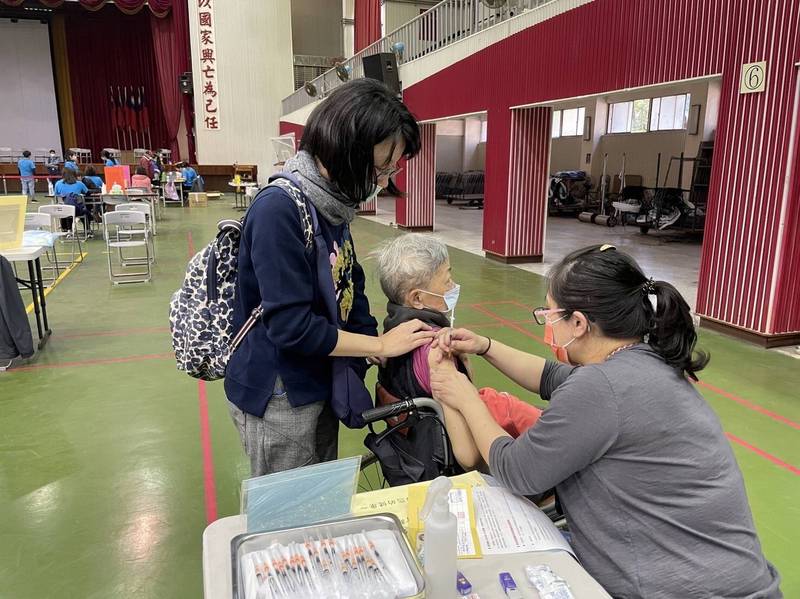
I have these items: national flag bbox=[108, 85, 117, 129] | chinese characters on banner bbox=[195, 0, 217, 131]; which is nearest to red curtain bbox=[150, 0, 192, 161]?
chinese characters on banner bbox=[195, 0, 217, 131]

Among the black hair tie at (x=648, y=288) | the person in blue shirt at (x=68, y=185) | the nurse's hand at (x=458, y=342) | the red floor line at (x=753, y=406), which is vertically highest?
the person in blue shirt at (x=68, y=185)

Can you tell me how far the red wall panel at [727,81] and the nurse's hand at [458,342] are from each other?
3.68 meters

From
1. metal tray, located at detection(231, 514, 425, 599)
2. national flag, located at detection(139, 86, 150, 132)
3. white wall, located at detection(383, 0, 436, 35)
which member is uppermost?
white wall, located at detection(383, 0, 436, 35)

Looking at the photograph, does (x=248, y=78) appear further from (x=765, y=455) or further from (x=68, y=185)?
(x=765, y=455)

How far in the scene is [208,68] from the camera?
63.8 feet

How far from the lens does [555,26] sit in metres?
6.58

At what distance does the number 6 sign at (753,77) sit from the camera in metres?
4.21

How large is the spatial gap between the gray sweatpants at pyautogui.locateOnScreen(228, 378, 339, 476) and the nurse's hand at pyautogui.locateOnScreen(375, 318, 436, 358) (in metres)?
0.22

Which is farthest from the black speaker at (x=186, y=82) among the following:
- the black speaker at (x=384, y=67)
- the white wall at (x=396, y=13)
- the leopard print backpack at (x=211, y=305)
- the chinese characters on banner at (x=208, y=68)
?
the leopard print backpack at (x=211, y=305)

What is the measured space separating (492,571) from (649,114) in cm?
1406

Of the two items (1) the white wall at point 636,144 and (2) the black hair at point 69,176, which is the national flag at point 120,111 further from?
(1) the white wall at point 636,144

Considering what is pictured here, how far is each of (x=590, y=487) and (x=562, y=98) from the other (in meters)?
6.17

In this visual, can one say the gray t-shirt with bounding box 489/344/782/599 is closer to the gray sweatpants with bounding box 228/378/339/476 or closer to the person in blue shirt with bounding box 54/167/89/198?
the gray sweatpants with bounding box 228/378/339/476

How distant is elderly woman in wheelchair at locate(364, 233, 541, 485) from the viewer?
5.14ft
